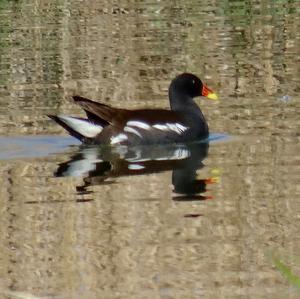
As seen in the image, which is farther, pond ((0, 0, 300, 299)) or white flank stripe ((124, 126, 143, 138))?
white flank stripe ((124, 126, 143, 138))

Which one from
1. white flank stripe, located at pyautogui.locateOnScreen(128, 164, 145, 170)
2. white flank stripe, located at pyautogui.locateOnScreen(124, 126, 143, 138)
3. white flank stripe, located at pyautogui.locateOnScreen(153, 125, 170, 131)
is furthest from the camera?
white flank stripe, located at pyautogui.locateOnScreen(153, 125, 170, 131)

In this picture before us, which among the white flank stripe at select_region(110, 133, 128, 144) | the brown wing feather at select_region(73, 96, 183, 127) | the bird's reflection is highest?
the brown wing feather at select_region(73, 96, 183, 127)

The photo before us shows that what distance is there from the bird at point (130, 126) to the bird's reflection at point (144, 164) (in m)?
0.08

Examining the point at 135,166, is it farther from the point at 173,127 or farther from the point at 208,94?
the point at 208,94

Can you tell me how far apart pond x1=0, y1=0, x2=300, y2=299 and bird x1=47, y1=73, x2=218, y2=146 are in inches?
5.1

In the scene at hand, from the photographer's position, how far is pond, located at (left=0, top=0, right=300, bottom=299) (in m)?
7.78

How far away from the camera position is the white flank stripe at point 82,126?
40.2 ft

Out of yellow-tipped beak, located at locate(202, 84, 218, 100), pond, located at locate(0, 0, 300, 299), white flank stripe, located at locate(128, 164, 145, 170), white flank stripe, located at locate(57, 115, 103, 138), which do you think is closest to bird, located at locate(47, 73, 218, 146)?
white flank stripe, located at locate(57, 115, 103, 138)

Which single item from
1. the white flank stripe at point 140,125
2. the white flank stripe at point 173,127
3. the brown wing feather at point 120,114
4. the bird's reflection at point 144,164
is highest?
the brown wing feather at point 120,114

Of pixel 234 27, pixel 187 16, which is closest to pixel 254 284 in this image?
pixel 234 27

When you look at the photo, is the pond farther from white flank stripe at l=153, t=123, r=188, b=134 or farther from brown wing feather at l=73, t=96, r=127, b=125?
brown wing feather at l=73, t=96, r=127, b=125

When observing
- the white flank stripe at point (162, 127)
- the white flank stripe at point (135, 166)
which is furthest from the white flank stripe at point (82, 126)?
the white flank stripe at point (135, 166)

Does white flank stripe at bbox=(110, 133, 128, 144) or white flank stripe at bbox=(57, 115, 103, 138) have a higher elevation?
white flank stripe at bbox=(57, 115, 103, 138)

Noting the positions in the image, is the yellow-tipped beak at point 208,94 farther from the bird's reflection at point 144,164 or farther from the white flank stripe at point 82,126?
the white flank stripe at point 82,126
